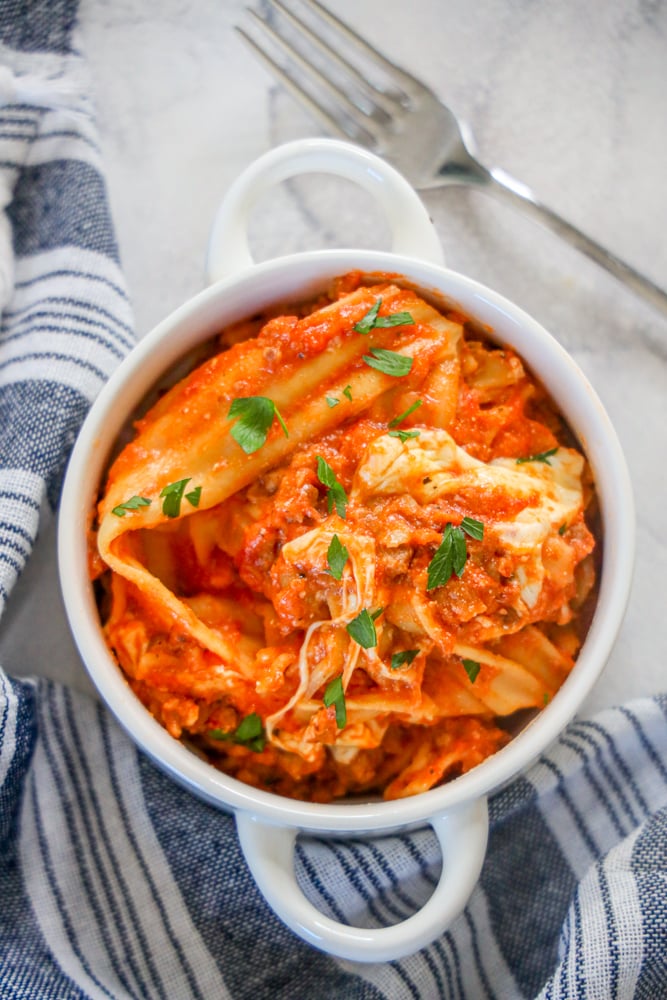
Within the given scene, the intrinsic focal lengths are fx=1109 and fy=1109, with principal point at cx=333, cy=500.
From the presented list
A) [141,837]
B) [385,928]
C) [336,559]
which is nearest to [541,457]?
[336,559]

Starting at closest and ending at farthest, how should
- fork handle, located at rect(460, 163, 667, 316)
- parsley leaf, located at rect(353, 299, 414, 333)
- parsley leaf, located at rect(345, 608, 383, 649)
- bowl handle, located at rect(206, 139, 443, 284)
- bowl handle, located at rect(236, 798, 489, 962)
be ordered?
parsley leaf, located at rect(345, 608, 383, 649)
bowl handle, located at rect(236, 798, 489, 962)
parsley leaf, located at rect(353, 299, 414, 333)
bowl handle, located at rect(206, 139, 443, 284)
fork handle, located at rect(460, 163, 667, 316)

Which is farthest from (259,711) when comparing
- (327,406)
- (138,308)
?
(138,308)

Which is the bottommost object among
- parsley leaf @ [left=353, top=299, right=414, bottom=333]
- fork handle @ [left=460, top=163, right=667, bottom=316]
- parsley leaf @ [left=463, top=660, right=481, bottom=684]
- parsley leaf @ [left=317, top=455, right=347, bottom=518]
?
parsley leaf @ [left=463, top=660, right=481, bottom=684]

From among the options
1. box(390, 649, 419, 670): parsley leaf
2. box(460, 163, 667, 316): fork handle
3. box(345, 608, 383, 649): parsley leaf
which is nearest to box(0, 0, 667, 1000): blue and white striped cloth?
box(390, 649, 419, 670): parsley leaf

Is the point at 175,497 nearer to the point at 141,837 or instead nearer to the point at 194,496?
the point at 194,496

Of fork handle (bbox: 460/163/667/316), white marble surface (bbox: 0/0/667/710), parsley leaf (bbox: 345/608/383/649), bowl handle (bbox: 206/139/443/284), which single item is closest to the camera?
parsley leaf (bbox: 345/608/383/649)

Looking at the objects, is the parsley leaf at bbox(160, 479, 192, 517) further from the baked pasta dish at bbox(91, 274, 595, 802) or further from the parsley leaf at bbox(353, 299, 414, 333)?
the parsley leaf at bbox(353, 299, 414, 333)

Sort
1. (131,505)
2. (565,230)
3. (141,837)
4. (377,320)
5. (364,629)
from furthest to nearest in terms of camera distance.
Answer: (565,230) → (141,837) → (377,320) → (131,505) → (364,629)
